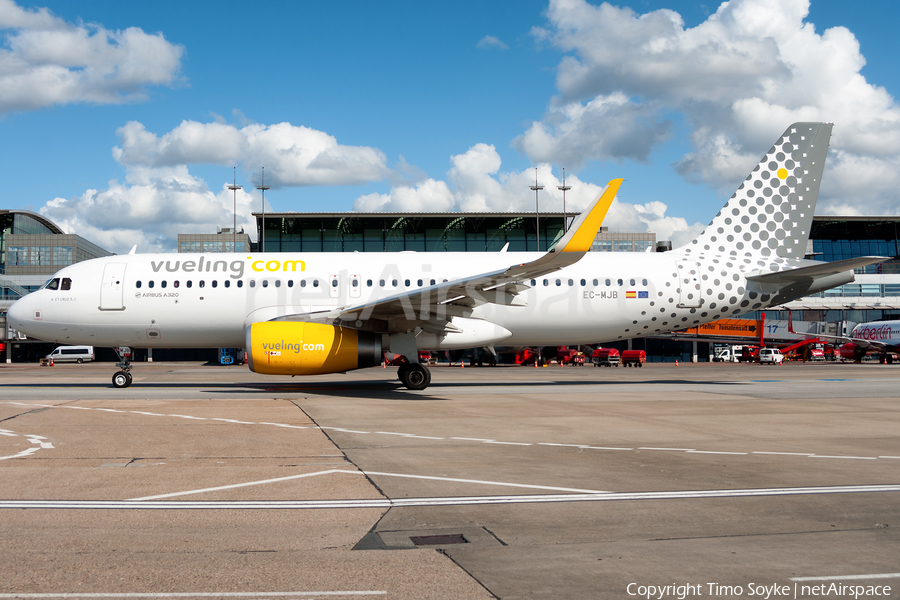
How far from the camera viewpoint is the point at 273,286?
19.7 metres

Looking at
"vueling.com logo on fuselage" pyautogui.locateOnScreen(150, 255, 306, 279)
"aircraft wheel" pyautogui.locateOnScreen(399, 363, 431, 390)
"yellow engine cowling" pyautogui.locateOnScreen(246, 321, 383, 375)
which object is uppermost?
"vueling.com logo on fuselage" pyautogui.locateOnScreen(150, 255, 306, 279)

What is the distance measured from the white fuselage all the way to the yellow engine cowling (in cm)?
241

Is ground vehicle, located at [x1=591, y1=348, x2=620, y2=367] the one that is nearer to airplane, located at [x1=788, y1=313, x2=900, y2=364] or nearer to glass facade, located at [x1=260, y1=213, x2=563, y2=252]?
airplane, located at [x1=788, y1=313, x2=900, y2=364]

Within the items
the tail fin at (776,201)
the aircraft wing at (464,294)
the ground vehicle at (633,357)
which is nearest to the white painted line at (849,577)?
the aircraft wing at (464,294)

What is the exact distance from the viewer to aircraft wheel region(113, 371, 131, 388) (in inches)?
790

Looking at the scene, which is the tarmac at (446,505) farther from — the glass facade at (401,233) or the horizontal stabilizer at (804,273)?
the glass facade at (401,233)

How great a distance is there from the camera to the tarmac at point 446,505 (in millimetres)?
4035

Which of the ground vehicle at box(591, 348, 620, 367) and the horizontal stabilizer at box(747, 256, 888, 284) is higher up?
the horizontal stabilizer at box(747, 256, 888, 284)

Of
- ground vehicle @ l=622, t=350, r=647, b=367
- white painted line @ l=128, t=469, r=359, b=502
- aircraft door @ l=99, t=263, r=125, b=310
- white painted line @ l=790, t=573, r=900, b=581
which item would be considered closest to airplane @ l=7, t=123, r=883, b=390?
aircraft door @ l=99, t=263, r=125, b=310

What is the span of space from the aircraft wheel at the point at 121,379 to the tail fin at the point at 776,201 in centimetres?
1801

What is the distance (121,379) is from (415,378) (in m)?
9.16

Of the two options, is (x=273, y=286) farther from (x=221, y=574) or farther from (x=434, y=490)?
(x=221, y=574)

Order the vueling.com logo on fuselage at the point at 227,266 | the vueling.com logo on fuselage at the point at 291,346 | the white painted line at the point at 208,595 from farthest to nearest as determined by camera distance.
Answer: the vueling.com logo on fuselage at the point at 227,266 < the vueling.com logo on fuselage at the point at 291,346 < the white painted line at the point at 208,595

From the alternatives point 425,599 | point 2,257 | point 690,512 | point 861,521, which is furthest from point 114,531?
point 2,257
